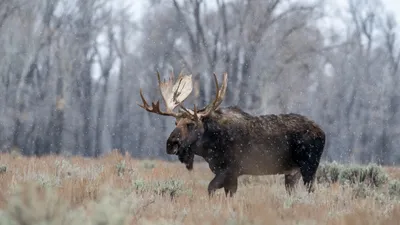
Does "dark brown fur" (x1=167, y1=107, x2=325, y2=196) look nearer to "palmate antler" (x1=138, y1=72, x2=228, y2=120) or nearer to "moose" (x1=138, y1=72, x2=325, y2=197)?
"moose" (x1=138, y1=72, x2=325, y2=197)

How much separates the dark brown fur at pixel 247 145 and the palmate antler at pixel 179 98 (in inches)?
4.3

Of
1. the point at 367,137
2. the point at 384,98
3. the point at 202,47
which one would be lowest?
the point at 367,137

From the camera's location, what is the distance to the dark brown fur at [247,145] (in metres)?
8.67

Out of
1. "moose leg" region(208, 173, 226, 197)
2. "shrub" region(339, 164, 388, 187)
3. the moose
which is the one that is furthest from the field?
"shrub" region(339, 164, 388, 187)

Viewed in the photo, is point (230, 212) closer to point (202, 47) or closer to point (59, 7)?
point (202, 47)

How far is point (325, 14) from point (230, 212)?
26207 millimetres

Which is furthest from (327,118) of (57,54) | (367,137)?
(57,54)

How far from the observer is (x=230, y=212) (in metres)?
5.69

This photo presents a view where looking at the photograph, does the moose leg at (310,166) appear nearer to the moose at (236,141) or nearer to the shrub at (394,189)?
the moose at (236,141)

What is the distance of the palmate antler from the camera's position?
8.89 meters

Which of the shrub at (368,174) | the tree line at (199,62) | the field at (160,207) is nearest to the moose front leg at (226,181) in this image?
the field at (160,207)

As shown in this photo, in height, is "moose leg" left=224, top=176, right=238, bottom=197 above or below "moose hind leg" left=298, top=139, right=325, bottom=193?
below

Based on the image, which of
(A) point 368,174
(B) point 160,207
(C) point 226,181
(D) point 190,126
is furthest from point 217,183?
(A) point 368,174

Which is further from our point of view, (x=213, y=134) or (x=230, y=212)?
(x=213, y=134)
